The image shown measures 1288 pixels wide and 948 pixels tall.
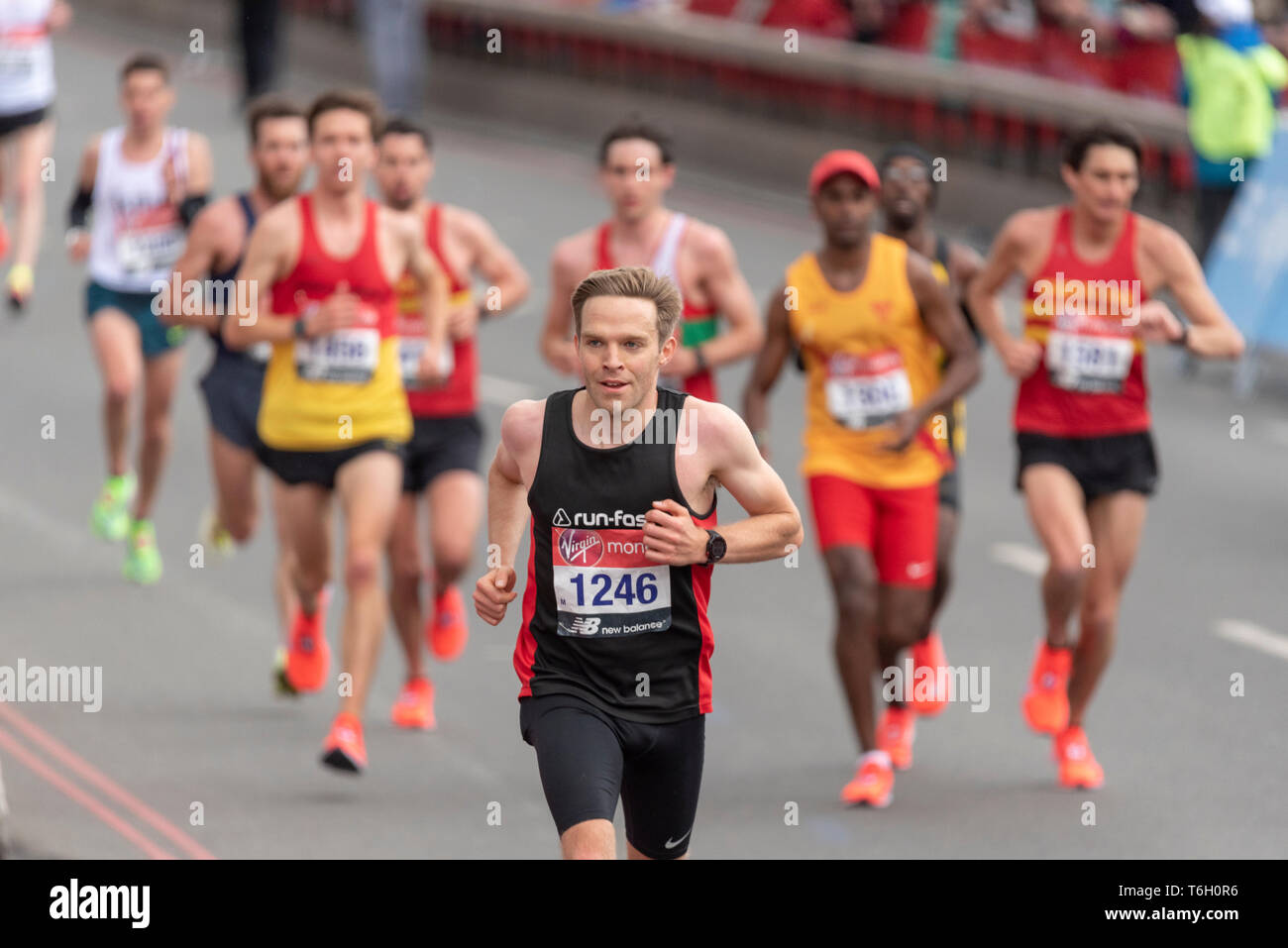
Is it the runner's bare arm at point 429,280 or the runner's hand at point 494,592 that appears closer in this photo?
the runner's hand at point 494,592

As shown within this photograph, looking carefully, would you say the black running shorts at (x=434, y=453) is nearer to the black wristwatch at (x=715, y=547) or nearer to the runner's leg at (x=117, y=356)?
the runner's leg at (x=117, y=356)

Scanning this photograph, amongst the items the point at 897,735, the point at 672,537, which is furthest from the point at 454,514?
the point at 672,537

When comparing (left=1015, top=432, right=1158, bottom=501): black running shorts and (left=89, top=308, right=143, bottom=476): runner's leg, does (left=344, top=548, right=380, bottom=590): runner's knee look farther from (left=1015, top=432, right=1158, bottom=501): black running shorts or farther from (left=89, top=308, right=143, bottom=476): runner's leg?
(left=89, top=308, right=143, bottom=476): runner's leg

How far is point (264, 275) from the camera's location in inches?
368

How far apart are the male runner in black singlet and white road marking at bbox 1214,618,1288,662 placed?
5127 mm

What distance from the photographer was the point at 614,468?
6445 millimetres

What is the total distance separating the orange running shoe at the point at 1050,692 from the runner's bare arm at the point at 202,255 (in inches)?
143

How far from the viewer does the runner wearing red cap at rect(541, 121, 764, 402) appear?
31.6 feet

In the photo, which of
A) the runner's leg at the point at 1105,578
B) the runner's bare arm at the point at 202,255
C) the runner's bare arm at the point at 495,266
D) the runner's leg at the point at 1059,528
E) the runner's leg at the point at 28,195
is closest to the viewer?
the runner's leg at the point at 1059,528

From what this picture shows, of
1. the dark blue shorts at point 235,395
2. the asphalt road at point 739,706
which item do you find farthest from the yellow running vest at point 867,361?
the dark blue shorts at point 235,395

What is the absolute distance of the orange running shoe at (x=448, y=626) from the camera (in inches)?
410
